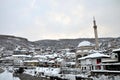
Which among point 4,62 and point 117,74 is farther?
point 4,62

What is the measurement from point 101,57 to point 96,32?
3828 centimetres

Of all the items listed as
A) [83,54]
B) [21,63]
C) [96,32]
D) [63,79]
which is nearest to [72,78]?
[63,79]

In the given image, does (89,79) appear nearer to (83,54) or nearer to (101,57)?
(101,57)

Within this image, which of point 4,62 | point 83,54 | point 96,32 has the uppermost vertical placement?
point 96,32

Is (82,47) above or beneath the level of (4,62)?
above

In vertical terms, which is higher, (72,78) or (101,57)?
(101,57)

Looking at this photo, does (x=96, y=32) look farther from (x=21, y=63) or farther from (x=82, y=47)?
(x=21, y=63)

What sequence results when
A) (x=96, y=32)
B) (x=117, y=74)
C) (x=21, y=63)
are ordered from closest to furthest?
(x=117, y=74) < (x=96, y=32) < (x=21, y=63)

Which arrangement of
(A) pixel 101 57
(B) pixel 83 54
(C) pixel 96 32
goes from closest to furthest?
(A) pixel 101 57 → (B) pixel 83 54 → (C) pixel 96 32

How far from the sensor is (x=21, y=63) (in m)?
137

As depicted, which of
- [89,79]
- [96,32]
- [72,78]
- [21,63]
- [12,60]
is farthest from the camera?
[12,60]

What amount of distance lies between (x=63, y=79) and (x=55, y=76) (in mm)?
6557

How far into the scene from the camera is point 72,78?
48.2 m

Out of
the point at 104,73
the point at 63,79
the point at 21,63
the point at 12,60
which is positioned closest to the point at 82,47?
the point at 63,79
